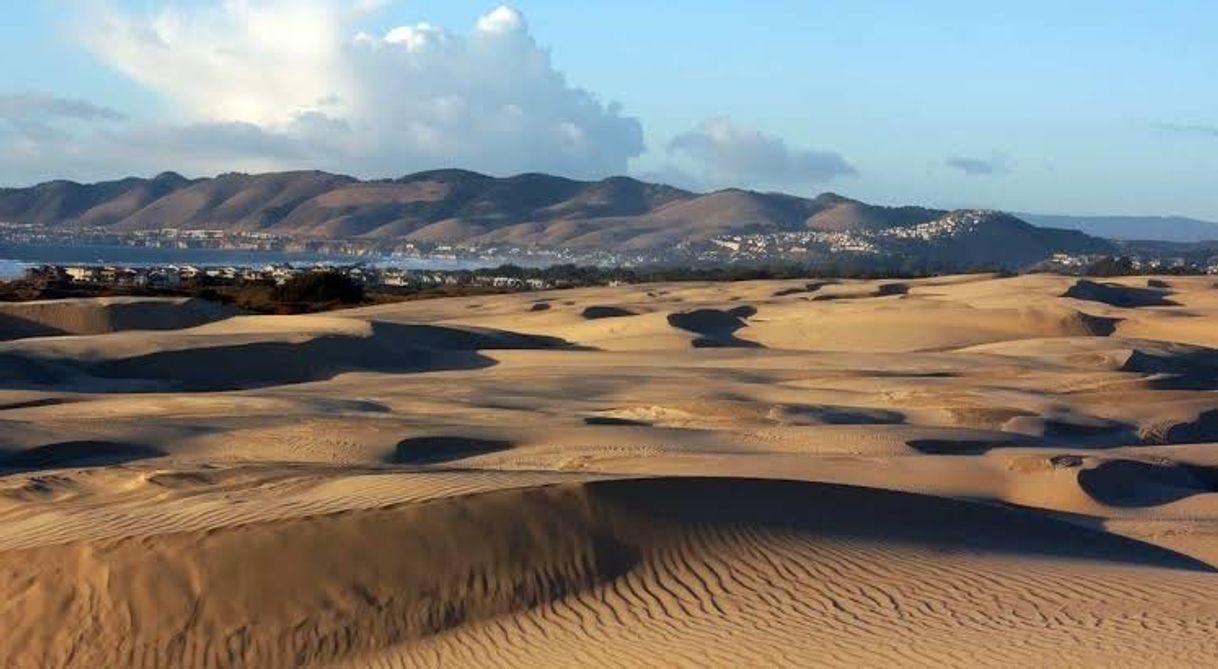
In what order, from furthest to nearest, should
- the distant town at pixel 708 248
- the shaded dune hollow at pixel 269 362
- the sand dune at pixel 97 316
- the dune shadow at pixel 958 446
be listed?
the distant town at pixel 708 248, the sand dune at pixel 97 316, the shaded dune hollow at pixel 269 362, the dune shadow at pixel 958 446

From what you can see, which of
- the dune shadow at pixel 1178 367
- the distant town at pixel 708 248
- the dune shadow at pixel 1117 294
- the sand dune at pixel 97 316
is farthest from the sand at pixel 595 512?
the distant town at pixel 708 248

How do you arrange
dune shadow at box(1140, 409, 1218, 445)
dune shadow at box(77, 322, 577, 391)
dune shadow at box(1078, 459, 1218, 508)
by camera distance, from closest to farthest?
dune shadow at box(1078, 459, 1218, 508) → dune shadow at box(1140, 409, 1218, 445) → dune shadow at box(77, 322, 577, 391)

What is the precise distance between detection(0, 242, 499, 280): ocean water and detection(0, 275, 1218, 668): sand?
8995 cm

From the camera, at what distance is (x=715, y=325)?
43.2m

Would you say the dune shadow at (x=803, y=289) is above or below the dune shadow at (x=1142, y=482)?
above

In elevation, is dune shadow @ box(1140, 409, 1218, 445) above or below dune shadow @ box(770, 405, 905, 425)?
below

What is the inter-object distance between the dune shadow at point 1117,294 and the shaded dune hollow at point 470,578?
1581 inches

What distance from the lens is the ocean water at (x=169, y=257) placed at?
116000 mm

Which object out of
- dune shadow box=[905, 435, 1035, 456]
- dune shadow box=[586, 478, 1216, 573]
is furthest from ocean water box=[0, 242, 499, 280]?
dune shadow box=[586, 478, 1216, 573]

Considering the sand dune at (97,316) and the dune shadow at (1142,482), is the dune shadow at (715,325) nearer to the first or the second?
the sand dune at (97,316)

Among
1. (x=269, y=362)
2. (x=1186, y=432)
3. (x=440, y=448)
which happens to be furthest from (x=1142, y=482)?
(x=269, y=362)

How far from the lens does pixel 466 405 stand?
2172 cm

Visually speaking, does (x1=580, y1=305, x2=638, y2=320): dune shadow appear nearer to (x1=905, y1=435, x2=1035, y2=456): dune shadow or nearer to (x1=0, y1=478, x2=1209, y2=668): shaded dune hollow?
(x1=905, y1=435, x2=1035, y2=456): dune shadow

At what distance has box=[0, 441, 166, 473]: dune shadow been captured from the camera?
51.6 feet
